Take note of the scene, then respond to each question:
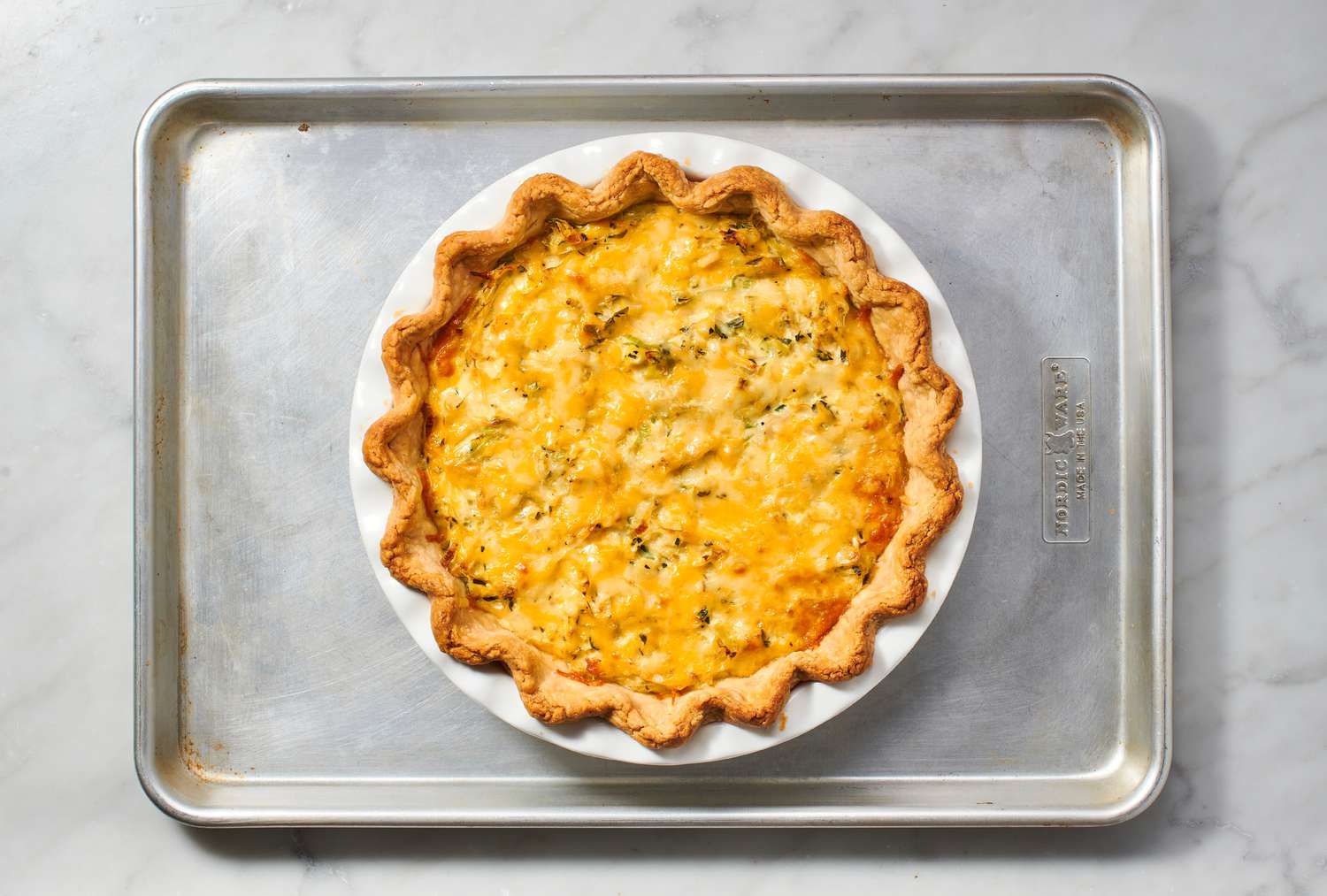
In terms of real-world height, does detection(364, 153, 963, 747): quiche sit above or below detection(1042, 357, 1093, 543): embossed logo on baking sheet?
above

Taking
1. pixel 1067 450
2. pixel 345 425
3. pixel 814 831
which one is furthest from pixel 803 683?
pixel 345 425

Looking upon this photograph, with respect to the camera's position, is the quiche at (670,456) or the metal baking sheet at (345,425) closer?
the quiche at (670,456)

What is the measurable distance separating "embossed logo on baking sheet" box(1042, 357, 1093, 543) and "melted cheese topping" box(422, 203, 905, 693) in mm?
685

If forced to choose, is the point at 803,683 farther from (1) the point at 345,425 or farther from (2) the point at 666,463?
(1) the point at 345,425

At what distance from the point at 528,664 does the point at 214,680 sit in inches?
43.2

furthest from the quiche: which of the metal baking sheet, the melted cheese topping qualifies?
the metal baking sheet

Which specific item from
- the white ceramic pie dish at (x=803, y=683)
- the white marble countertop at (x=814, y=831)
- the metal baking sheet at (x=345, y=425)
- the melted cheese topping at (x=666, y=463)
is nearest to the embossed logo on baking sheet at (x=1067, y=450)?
the metal baking sheet at (x=345, y=425)

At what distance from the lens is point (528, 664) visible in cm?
232

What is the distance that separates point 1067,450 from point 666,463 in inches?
48.3

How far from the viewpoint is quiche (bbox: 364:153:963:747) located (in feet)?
7.64

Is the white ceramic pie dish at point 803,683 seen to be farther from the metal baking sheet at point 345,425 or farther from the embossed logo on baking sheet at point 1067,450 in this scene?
the embossed logo on baking sheet at point 1067,450

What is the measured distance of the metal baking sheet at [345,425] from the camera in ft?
9.17

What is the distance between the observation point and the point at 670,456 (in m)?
2.34

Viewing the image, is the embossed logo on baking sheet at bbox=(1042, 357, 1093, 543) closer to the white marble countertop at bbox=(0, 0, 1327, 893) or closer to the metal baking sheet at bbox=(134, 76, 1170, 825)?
the metal baking sheet at bbox=(134, 76, 1170, 825)
